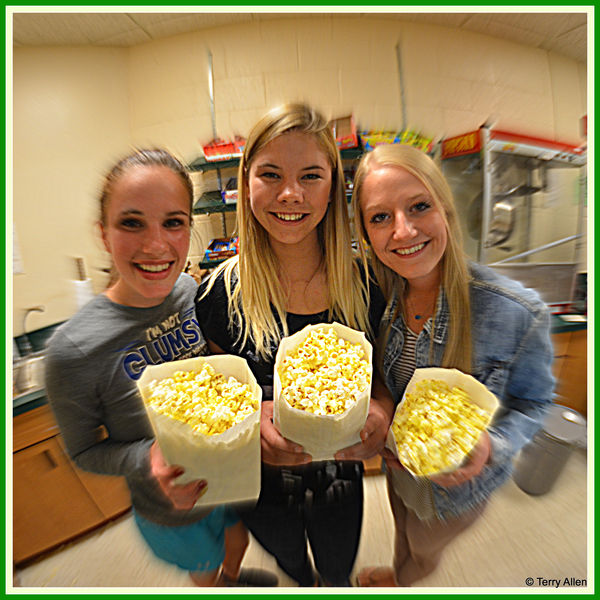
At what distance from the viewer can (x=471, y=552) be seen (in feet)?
2.77

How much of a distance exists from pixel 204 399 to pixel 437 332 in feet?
1.73

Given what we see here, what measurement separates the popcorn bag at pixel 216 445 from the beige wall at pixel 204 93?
0.83ft

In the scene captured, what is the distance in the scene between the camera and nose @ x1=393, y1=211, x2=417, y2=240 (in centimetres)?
70

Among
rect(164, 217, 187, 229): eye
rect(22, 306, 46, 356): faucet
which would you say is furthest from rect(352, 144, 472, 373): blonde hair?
rect(22, 306, 46, 356): faucet

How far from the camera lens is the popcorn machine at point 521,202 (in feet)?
2.41

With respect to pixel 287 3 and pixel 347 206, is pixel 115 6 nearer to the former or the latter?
pixel 287 3

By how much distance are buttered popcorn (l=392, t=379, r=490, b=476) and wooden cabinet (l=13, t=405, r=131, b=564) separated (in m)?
0.67

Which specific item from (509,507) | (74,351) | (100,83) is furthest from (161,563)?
(100,83)

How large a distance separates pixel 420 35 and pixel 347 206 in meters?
0.40

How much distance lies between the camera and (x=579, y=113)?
0.76 m

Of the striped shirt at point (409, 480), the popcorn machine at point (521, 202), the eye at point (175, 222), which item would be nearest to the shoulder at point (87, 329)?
the eye at point (175, 222)

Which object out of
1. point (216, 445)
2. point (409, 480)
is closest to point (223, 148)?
point (216, 445)

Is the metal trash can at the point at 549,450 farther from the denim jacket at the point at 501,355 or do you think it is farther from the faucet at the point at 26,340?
the faucet at the point at 26,340

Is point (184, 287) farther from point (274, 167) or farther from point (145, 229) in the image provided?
point (274, 167)
